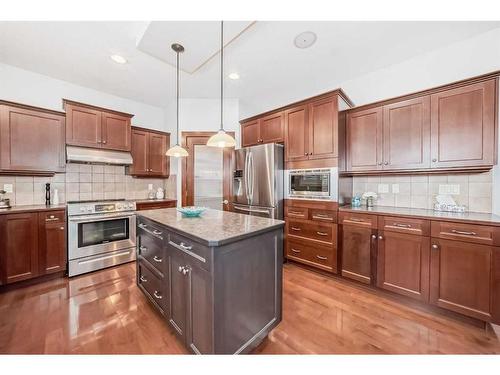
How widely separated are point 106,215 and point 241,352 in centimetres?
264

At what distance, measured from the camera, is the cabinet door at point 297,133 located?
2842mm

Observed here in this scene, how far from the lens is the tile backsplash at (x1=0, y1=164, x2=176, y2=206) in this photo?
2804mm

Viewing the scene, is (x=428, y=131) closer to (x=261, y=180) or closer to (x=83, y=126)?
(x=261, y=180)

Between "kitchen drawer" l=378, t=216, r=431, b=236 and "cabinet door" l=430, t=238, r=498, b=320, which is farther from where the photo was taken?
"kitchen drawer" l=378, t=216, r=431, b=236

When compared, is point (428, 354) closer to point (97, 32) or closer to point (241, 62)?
point (241, 62)

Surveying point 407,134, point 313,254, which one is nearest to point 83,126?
point 313,254

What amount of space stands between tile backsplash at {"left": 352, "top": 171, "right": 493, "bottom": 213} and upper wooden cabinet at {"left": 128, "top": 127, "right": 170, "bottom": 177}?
3.40 meters

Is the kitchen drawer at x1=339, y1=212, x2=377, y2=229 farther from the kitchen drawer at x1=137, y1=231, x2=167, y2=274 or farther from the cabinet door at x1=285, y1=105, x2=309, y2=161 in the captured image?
the kitchen drawer at x1=137, y1=231, x2=167, y2=274

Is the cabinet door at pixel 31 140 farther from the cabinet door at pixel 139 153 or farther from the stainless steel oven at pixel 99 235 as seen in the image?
the cabinet door at pixel 139 153

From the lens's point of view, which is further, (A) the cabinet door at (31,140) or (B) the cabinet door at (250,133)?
(B) the cabinet door at (250,133)

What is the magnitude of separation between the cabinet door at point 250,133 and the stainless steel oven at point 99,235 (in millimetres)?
2114

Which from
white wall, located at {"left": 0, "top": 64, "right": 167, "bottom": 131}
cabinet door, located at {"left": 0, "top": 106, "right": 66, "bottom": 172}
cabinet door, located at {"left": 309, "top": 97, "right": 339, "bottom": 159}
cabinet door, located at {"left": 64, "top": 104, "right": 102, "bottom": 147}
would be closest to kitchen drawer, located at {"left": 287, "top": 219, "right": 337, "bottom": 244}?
cabinet door, located at {"left": 309, "top": 97, "right": 339, "bottom": 159}

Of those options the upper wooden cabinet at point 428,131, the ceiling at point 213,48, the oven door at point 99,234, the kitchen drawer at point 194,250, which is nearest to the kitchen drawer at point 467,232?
the upper wooden cabinet at point 428,131

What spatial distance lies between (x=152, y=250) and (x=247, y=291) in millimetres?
1022
